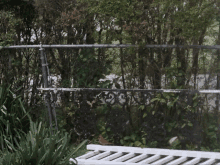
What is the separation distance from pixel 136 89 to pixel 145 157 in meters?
1.21

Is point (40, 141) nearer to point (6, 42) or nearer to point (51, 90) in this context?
point (51, 90)

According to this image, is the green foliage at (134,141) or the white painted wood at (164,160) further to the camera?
the green foliage at (134,141)

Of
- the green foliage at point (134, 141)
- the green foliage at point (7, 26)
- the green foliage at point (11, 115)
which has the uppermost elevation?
the green foliage at point (7, 26)

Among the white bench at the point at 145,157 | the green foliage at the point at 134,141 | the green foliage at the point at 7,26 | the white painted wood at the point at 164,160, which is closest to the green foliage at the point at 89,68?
the green foliage at the point at 134,141

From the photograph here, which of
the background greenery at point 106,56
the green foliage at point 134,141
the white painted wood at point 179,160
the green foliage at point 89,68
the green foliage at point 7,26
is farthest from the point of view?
the green foliage at point 7,26

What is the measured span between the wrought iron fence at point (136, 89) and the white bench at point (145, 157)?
3.19 feet

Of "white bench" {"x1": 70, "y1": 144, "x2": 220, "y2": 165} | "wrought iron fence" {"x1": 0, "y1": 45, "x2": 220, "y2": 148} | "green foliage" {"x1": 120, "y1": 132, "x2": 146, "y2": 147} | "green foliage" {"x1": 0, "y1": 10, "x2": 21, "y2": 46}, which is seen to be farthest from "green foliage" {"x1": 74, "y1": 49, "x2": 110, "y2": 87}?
"white bench" {"x1": 70, "y1": 144, "x2": 220, "y2": 165}

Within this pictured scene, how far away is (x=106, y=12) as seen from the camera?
4035mm

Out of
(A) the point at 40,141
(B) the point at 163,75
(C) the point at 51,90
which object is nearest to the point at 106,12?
(B) the point at 163,75

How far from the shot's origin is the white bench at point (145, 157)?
297cm

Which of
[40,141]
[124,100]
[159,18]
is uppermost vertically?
[159,18]

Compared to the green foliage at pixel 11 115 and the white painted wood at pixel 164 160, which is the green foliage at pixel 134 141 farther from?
the green foliage at pixel 11 115

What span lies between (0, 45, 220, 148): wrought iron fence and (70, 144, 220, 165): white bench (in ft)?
3.19

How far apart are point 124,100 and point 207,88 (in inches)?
46.5
